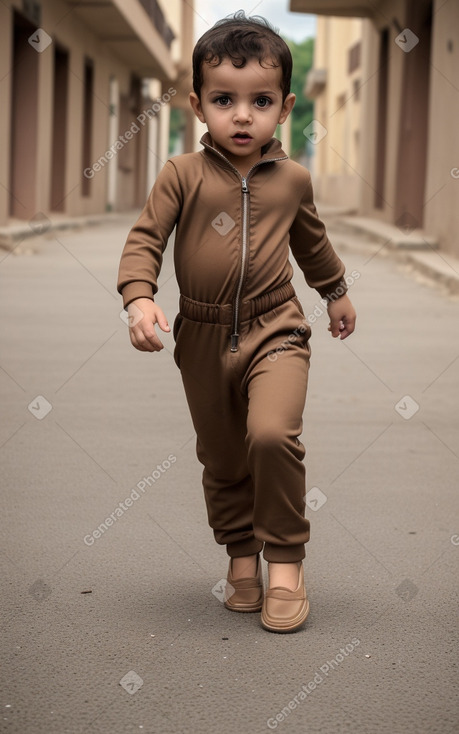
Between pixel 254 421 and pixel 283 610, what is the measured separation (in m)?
0.49

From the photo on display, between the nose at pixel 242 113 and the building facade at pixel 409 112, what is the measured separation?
33.7 feet

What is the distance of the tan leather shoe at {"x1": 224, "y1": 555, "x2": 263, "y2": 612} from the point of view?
10.1ft

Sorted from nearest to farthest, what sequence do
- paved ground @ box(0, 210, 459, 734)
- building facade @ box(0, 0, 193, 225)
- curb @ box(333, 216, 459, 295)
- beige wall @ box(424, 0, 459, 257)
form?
paved ground @ box(0, 210, 459, 734) < curb @ box(333, 216, 459, 295) < beige wall @ box(424, 0, 459, 257) < building facade @ box(0, 0, 193, 225)

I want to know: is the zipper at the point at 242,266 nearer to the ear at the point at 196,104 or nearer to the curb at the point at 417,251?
the ear at the point at 196,104

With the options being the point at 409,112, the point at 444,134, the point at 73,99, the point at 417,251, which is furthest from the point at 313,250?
the point at 73,99

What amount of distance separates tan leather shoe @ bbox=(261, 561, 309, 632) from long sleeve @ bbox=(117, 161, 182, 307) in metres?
0.81

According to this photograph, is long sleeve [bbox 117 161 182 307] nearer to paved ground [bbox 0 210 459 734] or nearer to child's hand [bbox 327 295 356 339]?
child's hand [bbox 327 295 356 339]

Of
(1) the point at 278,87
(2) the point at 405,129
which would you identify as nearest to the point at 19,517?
(1) the point at 278,87

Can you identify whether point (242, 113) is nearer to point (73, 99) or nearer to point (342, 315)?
point (342, 315)

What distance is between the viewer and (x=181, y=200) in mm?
2908

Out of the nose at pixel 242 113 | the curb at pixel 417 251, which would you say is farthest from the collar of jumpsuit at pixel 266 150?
the curb at pixel 417 251

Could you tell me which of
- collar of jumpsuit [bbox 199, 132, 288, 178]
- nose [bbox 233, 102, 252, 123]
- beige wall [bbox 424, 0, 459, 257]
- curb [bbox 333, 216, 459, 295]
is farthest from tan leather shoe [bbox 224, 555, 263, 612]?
beige wall [bbox 424, 0, 459, 257]

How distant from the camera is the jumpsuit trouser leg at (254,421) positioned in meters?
2.80

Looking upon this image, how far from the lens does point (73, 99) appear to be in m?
21.4
